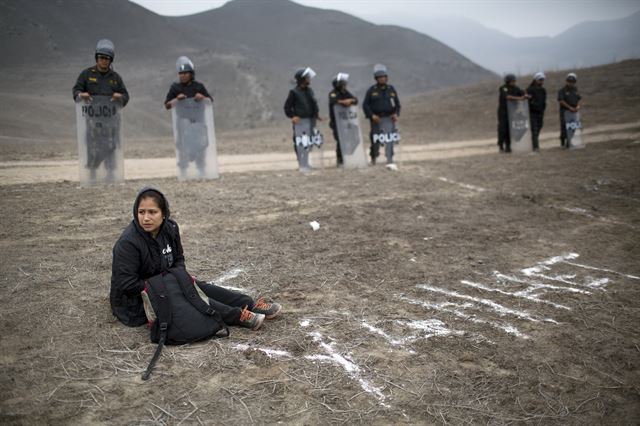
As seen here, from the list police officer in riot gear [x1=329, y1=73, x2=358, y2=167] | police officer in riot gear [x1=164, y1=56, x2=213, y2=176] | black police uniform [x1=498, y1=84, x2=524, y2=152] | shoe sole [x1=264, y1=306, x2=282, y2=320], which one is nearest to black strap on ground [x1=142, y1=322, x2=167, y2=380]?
shoe sole [x1=264, y1=306, x2=282, y2=320]

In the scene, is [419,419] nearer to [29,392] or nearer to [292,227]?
[29,392]

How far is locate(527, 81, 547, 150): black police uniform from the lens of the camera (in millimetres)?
15016

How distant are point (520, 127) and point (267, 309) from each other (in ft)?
40.8

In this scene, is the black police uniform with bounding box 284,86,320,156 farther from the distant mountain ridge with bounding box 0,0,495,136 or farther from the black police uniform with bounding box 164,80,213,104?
the distant mountain ridge with bounding box 0,0,495,136

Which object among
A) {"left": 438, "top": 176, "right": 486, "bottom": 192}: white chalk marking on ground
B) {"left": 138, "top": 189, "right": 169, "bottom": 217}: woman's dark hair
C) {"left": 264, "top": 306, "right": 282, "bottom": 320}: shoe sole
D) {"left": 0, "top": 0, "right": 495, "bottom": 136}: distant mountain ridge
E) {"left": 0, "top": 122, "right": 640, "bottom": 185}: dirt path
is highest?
{"left": 0, "top": 0, "right": 495, "bottom": 136}: distant mountain ridge

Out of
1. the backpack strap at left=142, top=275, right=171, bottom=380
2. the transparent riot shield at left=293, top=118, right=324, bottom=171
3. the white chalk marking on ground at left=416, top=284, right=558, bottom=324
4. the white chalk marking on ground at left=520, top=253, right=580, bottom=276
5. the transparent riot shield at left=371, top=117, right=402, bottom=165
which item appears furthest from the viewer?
the transparent riot shield at left=371, top=117, right=402, bottom=165

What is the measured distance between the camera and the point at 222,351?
3.70 metres

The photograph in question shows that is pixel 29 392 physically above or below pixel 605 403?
above

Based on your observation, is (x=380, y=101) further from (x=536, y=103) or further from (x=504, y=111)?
(x=536, y=103)

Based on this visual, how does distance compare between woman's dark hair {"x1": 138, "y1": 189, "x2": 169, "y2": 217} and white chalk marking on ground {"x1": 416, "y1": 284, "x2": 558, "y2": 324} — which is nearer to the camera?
woman's dark hair {"x1": 138, "y1": 189, "x2": 169, "y2": 217}

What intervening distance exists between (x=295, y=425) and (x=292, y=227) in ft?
13.8

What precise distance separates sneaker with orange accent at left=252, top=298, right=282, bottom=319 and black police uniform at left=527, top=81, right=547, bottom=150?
1283 cm

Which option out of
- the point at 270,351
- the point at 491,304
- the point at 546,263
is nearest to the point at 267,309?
the point at 270,351

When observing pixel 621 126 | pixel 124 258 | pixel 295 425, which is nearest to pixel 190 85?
pixel 124 258
